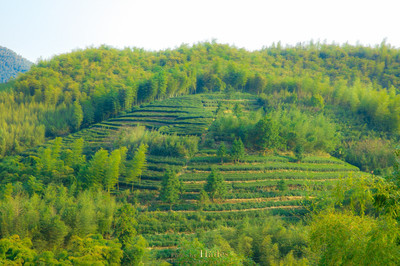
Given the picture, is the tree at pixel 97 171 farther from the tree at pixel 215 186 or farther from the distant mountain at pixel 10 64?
the distant mountain at pixel 10 64

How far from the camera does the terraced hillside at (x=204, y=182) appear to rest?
18.8m

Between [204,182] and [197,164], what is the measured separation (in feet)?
8.18

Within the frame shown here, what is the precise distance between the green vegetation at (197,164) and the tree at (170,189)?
0.34ft

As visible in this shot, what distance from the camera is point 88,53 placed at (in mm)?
56812

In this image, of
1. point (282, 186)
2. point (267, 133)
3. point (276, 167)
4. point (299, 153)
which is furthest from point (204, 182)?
point (299, 153)

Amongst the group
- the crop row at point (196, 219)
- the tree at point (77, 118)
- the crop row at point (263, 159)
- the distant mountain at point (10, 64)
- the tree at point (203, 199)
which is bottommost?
the crop row at point (196, 219)

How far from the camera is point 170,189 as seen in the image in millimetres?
20828

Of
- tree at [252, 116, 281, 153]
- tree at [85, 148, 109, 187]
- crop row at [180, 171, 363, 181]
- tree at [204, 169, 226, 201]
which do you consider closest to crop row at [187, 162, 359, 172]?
crop row at [180, 171, 363, 181]

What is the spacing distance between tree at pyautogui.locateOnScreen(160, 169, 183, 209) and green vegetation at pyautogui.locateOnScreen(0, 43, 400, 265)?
4.1 inches

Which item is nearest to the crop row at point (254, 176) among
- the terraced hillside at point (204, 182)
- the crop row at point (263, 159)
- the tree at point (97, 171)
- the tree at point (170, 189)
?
the terraced hillside at point (204, 182)

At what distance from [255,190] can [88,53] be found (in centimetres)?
4786

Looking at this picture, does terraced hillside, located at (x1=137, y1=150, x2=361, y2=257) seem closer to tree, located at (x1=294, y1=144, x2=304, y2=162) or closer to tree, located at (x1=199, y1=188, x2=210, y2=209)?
tree, located at (x1=199, y1=188, x2=210, y2=209)

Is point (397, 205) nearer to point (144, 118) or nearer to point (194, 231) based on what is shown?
point (194, 231)

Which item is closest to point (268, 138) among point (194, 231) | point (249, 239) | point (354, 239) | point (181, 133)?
point (181, 133)
